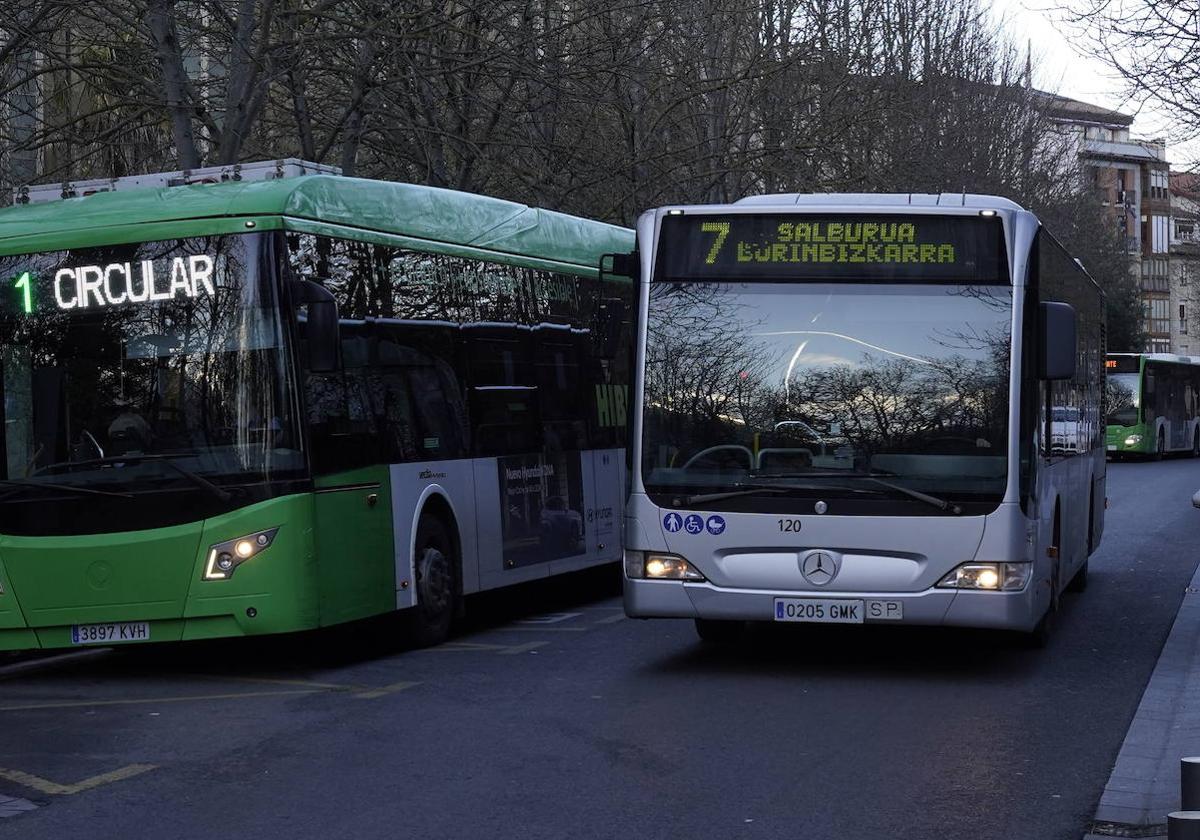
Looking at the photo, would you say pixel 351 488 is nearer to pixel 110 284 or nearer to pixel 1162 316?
pixel 110 284

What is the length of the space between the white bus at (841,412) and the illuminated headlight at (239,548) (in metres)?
2.04

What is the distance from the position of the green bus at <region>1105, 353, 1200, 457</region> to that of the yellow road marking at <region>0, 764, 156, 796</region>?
45.1 metres

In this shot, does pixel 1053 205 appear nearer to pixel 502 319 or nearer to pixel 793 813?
pixel 502 319

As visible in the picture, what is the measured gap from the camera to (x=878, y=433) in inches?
421

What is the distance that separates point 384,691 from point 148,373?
2.28m

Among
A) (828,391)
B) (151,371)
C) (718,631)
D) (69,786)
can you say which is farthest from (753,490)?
(69,786)

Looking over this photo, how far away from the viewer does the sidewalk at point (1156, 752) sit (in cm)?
723

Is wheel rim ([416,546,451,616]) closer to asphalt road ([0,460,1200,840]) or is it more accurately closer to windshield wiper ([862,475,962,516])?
asphalt road ([0,460,1200,840])

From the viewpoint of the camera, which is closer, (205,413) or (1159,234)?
(205,413)

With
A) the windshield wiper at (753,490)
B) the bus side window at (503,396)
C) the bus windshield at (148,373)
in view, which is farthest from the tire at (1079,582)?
the bus windshield at (148,373)

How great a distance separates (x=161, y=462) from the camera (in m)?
11.0

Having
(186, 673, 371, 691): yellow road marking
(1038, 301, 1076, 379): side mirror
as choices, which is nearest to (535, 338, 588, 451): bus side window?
(186, 673, 371, 691): yellow road marking

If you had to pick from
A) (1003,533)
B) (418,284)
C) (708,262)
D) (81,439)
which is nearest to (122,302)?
(81,439)

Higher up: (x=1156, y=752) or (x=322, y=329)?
(x=322, y=329)
